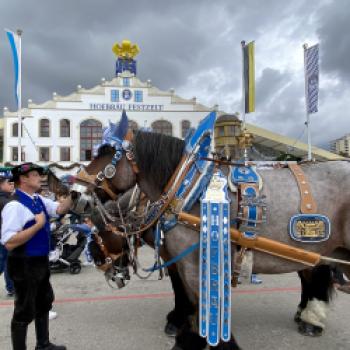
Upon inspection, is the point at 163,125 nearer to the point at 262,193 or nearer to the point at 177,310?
the point at 177,310

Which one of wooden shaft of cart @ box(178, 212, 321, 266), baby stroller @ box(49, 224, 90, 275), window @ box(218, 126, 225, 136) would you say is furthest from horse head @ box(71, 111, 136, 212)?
window @ box(218, 126, 225, 136)

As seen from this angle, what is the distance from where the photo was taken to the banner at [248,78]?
12.5m

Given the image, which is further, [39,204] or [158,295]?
[158,295]

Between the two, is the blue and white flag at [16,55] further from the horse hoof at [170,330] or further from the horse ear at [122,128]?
the horse hoof at [170,330]

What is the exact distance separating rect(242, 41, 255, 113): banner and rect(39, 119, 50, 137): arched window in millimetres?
22127

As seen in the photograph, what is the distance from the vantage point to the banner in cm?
1249

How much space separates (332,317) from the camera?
3.66 m

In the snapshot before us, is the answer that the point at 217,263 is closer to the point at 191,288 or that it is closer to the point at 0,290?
the point at 191,288

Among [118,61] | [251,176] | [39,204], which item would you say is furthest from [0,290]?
[118,61]

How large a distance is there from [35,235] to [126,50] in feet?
108

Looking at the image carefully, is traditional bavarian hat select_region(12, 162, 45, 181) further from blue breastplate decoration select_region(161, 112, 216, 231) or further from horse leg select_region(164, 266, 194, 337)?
horse leg select_region(164, 266, 194, 337)

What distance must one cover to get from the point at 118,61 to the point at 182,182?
32637mm

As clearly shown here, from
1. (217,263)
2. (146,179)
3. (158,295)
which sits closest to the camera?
(217,263)

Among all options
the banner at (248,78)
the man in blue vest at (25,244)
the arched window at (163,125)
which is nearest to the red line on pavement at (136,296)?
the man in blue vest at (25,244)
